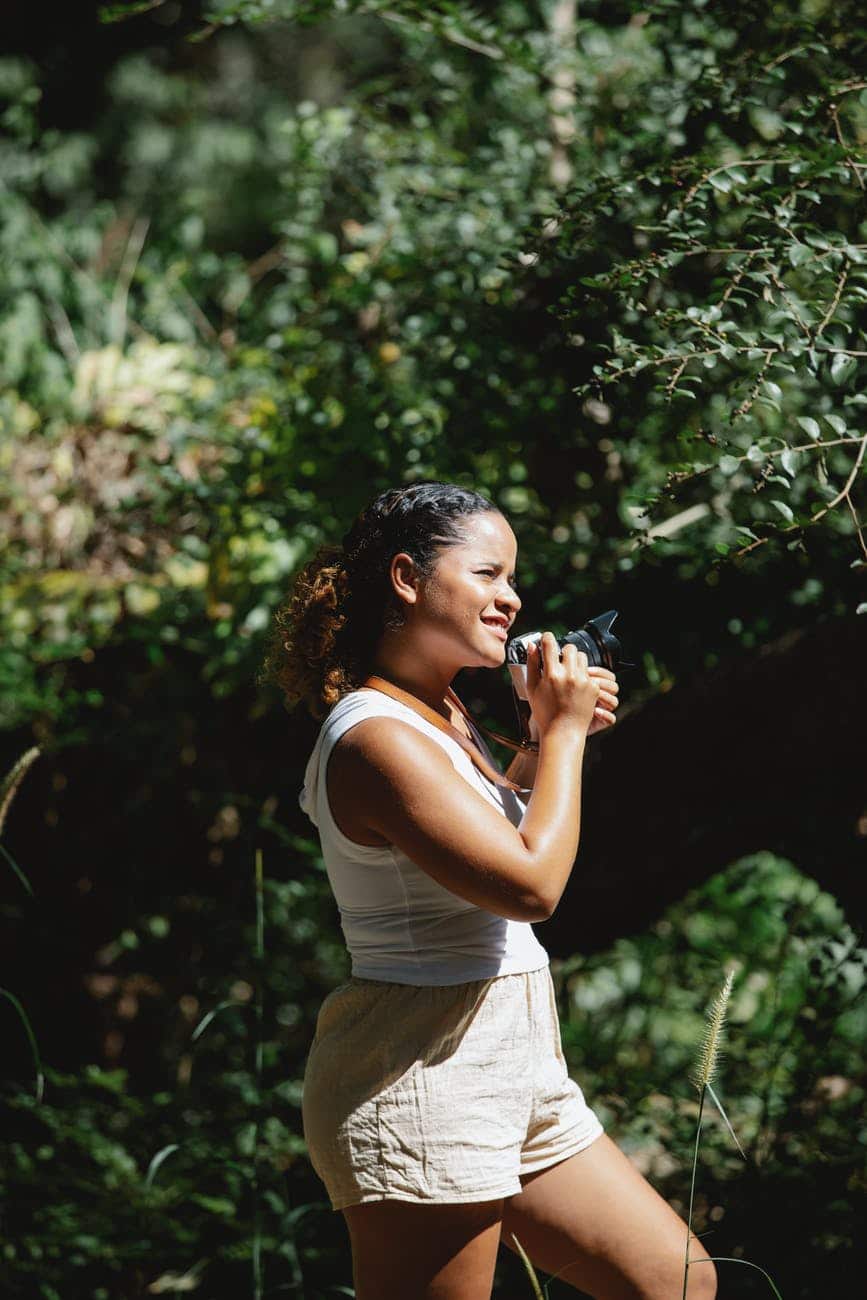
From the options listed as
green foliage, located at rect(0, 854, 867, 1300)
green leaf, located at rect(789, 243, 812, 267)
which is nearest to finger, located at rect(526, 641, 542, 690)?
green leaf, located at rect(789, 243, 812, 267)

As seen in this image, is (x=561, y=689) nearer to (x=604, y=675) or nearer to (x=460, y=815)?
(x=604, y=675)

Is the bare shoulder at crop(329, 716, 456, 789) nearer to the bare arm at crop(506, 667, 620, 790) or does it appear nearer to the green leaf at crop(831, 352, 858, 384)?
the bare arm at crop(506, 667, 620, 790)

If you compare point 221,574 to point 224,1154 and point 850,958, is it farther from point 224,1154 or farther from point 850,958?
point 850,958

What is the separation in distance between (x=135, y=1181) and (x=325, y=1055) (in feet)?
5.98

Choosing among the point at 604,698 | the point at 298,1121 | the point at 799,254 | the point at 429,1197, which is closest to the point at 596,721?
the point at 604,698

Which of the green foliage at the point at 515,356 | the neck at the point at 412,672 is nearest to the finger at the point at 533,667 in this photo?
the neck at the point at 412,672

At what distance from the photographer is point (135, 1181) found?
327 centimetres

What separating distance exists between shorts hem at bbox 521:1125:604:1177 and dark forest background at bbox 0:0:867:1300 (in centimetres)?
73

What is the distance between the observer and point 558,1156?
72.0 inches

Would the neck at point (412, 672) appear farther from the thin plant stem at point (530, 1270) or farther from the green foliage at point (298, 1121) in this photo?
the green foliage at point (298, 1121)

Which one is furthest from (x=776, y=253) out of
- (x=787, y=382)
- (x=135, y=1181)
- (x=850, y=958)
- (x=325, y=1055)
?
(x=135, y=1181)

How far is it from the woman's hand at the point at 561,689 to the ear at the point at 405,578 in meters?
0.19

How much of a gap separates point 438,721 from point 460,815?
27cm

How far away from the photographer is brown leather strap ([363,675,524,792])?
1.80 metres
